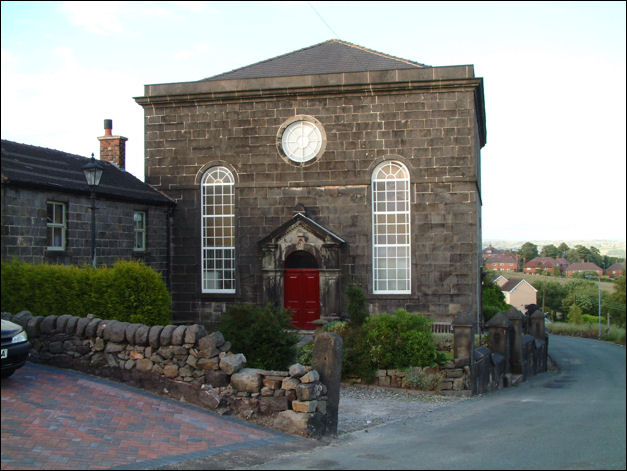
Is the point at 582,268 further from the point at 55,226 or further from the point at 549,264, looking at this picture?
the point at 55,226

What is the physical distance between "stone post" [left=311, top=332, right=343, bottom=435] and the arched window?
11527mm

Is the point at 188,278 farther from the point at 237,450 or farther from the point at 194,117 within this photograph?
the point at 237,450

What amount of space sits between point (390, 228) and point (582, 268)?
1692 cm

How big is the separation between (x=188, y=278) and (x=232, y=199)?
3328 millimetres

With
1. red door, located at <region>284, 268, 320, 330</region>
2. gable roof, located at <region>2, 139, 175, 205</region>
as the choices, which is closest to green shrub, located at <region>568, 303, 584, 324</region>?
gable roof, located at <region>2, 139, 175, 205</region>

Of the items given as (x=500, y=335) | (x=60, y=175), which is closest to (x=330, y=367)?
(x=500, y=335)

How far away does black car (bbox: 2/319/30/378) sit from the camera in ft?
29.1

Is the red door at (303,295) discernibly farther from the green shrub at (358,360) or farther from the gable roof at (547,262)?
the gable roof at (547,262)

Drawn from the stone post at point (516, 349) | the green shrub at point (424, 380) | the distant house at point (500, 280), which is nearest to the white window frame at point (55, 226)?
the green shrub at point (424, 380)

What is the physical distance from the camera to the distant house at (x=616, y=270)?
399 cm

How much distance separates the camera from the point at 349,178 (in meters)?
21.8

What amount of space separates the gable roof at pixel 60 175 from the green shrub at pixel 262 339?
316 inches

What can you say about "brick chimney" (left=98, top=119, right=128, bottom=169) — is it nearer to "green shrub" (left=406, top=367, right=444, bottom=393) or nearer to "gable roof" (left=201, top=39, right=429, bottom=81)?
"gable roof" (left=201, top=39, right=429, bottom=81)

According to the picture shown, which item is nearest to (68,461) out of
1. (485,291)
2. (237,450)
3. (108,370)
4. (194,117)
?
(237,450)
